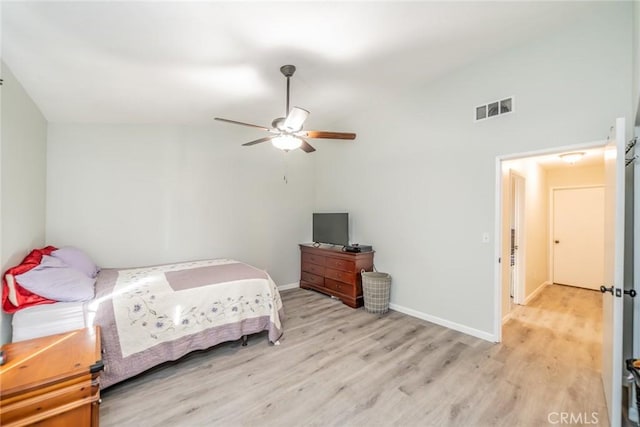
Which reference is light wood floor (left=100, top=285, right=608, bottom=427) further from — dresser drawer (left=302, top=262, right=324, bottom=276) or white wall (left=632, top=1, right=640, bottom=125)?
white wall (left=632, top=1, right=640, bottom=125)

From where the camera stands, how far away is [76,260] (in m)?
2.80

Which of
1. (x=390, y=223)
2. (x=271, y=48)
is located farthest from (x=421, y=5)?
(x=390, y=223)

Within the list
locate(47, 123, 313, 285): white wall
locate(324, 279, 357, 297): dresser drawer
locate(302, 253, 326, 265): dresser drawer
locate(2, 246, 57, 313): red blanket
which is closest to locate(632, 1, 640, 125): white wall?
locate(324, 279, 357, 297): dresser drawer

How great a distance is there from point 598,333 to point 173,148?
5.89m

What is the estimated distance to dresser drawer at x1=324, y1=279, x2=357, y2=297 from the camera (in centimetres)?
393

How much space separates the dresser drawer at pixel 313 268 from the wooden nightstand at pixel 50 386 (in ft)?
10.4

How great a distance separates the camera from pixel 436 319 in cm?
337

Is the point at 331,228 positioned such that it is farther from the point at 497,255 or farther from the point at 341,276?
the point at 497,255

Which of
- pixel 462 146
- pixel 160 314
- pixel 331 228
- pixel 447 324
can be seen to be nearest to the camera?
pixel 160 314

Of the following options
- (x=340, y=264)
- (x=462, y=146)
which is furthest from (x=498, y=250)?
(x=340, y=264)

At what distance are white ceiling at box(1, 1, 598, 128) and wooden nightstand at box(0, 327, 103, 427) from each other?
83.6 inches

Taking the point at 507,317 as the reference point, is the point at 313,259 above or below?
above

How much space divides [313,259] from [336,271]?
2.08ft

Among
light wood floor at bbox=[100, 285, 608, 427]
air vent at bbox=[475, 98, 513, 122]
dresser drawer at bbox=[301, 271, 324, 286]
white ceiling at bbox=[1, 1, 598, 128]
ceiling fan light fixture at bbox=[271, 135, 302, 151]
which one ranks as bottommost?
light wood floor at bbox=[100, 285, 608, 427]
